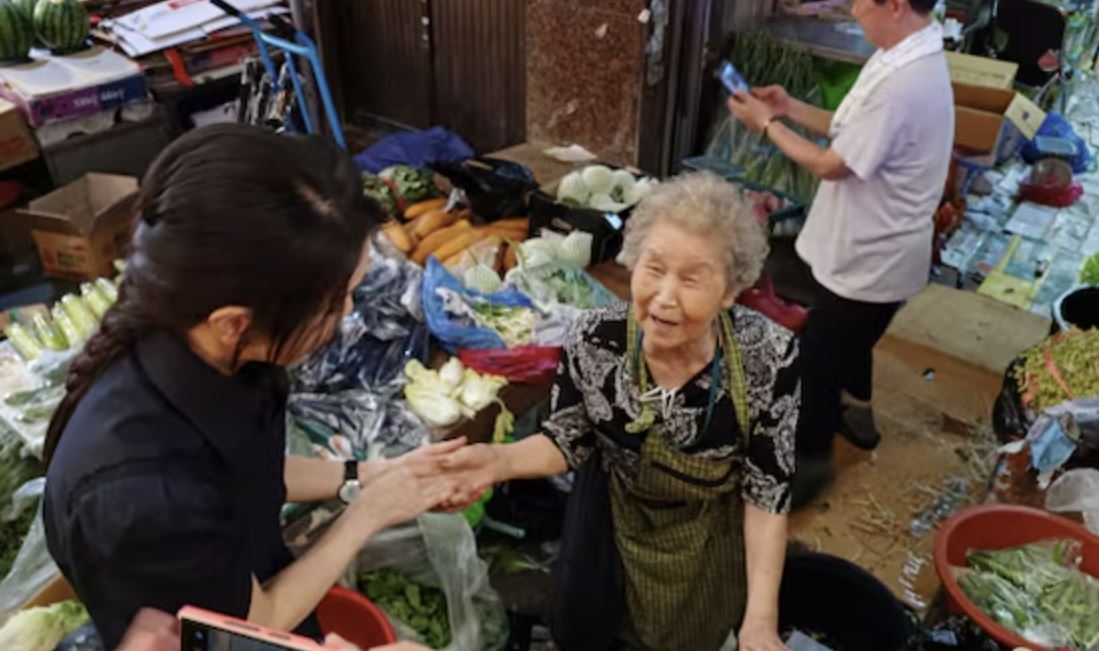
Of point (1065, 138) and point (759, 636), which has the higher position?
point (759, 636)

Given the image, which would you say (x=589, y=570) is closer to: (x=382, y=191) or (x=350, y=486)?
(x=350, y=486)

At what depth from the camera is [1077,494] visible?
8.76 ft

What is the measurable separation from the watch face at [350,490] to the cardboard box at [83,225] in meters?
2.90

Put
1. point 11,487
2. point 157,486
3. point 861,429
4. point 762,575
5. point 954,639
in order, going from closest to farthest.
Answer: point 157,486, point 762,575, point 954,639, point 11,487, point 861,429

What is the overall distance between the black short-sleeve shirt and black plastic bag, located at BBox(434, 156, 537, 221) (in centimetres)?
301

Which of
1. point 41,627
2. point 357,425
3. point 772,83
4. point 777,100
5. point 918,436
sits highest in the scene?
point 777,100

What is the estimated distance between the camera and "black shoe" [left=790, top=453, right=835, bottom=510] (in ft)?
10.9

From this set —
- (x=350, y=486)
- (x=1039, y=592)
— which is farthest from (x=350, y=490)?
(x=1039, y=592)

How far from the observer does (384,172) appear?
4.52 meters

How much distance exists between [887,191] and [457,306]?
1.54 meters

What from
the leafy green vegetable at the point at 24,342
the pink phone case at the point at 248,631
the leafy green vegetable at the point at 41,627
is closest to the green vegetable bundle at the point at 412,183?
the leafy green vegetable at the point at 24,342

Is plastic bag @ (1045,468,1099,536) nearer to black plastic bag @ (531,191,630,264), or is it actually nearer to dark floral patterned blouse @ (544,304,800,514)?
dark floral patterned blouse @ (544,304,800,514)

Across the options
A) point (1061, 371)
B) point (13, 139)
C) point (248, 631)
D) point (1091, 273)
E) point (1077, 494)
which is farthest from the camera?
point (13, 139)

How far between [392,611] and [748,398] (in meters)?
1.17
